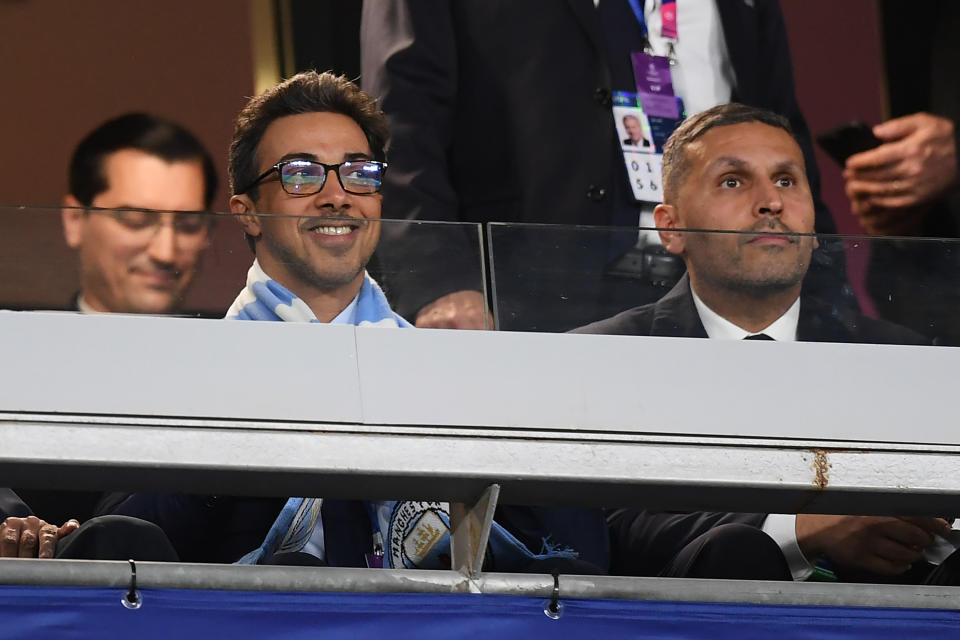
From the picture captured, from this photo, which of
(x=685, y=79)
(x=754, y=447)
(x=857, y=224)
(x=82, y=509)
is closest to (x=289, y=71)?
(x=685, y=79)

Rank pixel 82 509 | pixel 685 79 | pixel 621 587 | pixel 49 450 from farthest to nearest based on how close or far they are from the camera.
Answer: pixel 685 79, pixel 82 509, pixel 621 587, pixel 49 450

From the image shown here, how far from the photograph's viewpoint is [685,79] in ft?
13.4

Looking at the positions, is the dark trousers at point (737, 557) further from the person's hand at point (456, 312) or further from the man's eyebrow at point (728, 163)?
the man's eyebrow at point (728, 163)

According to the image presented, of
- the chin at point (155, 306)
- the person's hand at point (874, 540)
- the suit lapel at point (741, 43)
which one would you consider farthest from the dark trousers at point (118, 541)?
the suit lapel at point (741, 43)

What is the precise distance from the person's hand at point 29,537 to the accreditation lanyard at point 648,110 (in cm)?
179

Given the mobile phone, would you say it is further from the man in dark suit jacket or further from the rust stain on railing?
the rust stain on railing

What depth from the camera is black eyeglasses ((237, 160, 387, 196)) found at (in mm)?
3227

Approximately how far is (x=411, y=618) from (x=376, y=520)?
57 centimetres

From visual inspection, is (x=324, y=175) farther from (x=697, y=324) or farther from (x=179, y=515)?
(x=697, y=324)

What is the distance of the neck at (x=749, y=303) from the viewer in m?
2.43

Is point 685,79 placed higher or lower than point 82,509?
higher

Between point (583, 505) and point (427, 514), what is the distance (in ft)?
1.00

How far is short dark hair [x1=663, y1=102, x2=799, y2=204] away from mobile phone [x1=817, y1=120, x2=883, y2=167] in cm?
84

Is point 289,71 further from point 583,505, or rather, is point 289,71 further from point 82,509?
point 583,505
